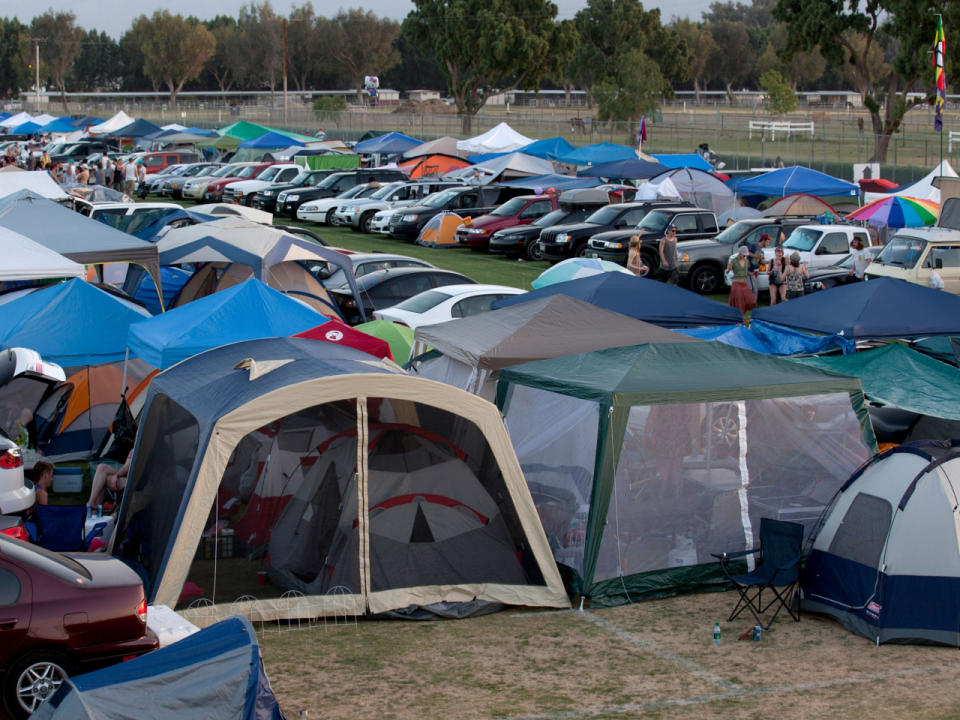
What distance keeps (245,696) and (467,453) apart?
405 centimetres

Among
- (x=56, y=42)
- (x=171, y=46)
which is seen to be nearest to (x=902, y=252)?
(x=171, y=46)

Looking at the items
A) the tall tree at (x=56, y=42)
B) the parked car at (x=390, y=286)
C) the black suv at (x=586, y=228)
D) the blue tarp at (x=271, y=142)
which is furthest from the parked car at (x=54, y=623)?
the tall tree at (x=56, y=42)

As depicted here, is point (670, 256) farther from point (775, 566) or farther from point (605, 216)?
point (775, 566)

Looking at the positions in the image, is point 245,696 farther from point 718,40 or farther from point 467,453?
point 718,40

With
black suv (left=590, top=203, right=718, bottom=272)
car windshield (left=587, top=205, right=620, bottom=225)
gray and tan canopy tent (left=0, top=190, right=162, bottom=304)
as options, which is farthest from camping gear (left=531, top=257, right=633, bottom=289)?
car windshield (left=587, top=205, right=620, bottom=225)

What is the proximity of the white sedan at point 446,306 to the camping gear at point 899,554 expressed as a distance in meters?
8.11

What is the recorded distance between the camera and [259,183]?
140 ft

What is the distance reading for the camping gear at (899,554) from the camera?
8641 millimetres

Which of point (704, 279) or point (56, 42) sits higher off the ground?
point (56, 42)

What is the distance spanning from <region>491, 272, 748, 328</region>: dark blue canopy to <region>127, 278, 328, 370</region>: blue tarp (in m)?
2.93

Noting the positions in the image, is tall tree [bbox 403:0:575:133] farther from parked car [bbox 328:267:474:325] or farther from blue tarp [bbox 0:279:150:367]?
blue tarp [bbox 0:279:150:367]

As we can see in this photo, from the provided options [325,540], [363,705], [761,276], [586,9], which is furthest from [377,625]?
[586,9]

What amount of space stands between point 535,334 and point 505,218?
19947 mm

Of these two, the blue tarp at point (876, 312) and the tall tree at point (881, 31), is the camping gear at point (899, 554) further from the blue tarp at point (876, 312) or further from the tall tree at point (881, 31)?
the tall tree at point (881, 31)
